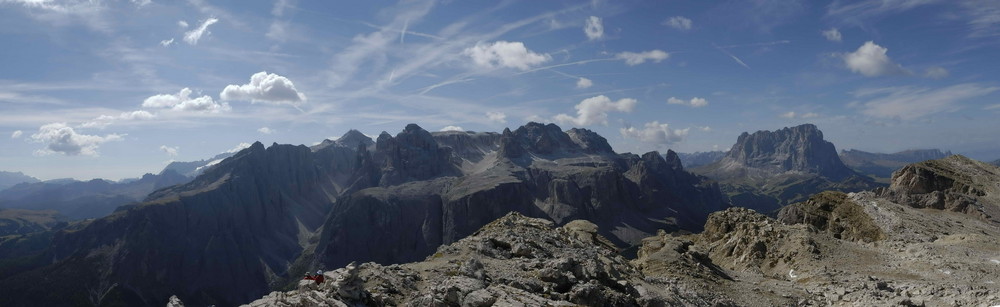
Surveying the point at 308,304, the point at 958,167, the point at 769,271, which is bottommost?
the point at 769,271

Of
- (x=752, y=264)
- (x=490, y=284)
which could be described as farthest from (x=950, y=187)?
(x=490, y=284)

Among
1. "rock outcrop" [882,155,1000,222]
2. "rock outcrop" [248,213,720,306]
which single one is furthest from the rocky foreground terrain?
"rock outcrop" [882,155,1000,222]

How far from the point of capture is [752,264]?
5691 centimetres

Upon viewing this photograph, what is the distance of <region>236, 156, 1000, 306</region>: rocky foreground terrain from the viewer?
84.1 ft

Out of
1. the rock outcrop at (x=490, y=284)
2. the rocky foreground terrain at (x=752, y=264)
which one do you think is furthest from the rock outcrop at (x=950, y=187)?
the rock outcrop at (x=490, y=284)

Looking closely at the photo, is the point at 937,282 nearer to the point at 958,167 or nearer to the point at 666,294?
the point at 666,294

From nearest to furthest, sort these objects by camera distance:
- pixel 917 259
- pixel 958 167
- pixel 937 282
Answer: pixel 937 282 → pixel 917 259 → pixel 958 167

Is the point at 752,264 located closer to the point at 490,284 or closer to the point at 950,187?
the point at 490,284

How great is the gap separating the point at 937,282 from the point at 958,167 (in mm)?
61416

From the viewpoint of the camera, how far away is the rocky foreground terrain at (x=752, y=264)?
84.1 feet

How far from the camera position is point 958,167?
87000 mm

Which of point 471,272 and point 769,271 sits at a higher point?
point 471,272

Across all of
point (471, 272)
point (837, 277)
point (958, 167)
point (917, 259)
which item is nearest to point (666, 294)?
point (471, 272)

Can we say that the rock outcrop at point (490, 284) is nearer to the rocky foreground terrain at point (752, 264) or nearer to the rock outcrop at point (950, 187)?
the rocky foreground terrain at point (752, 264)
